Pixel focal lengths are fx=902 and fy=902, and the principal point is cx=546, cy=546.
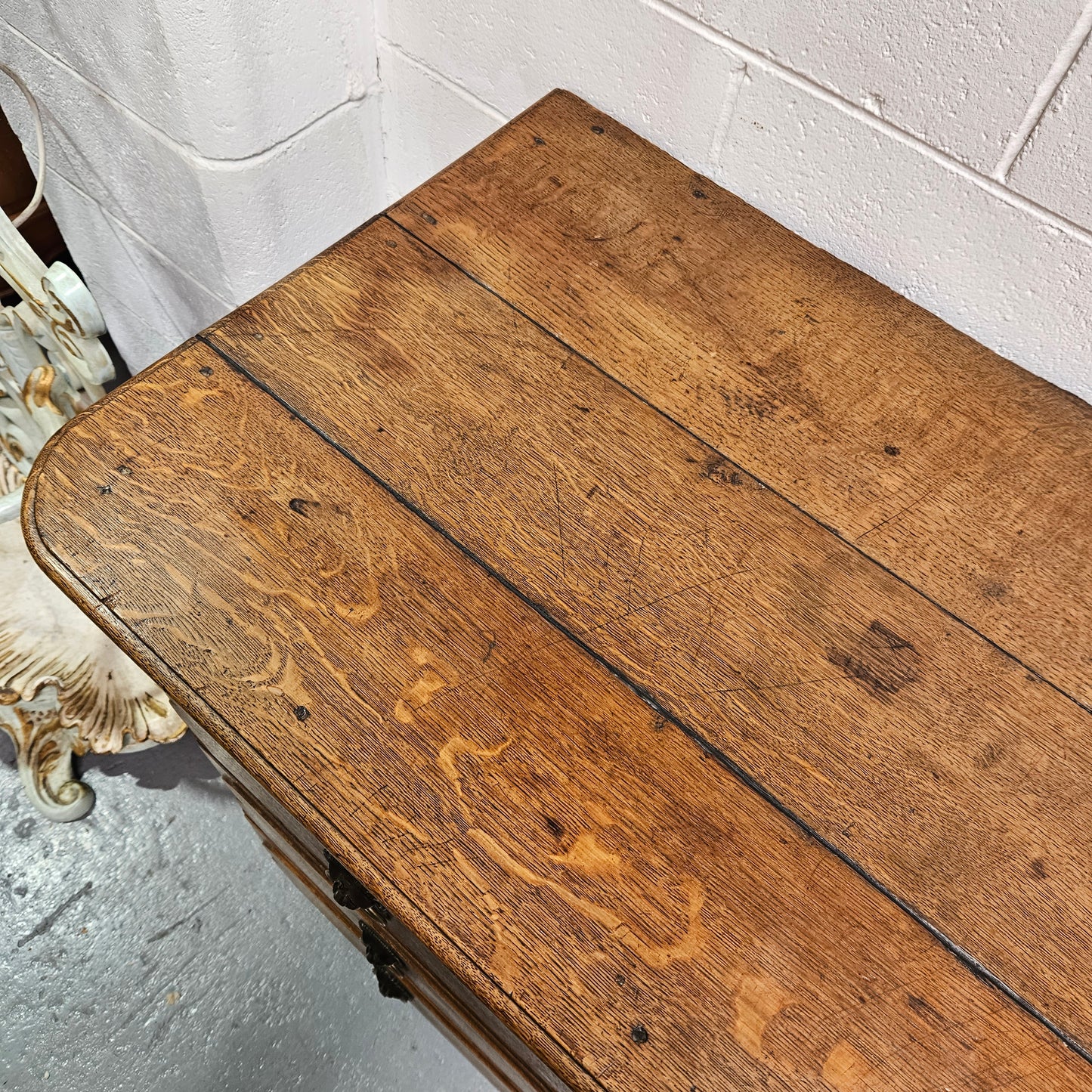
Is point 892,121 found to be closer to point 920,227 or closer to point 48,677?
point 920,227

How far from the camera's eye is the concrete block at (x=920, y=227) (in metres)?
Result: 0.74

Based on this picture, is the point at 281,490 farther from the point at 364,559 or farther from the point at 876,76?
the point at 876,76

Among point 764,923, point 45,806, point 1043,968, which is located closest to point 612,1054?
point 764,923

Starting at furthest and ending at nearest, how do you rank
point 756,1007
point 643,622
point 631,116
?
point 631,116
point 643,622
point 756,1007

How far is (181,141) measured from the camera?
1.04m

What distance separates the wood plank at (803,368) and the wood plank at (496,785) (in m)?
0.22

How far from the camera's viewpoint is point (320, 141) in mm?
1108

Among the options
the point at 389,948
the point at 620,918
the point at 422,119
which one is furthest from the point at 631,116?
the point at 389,948

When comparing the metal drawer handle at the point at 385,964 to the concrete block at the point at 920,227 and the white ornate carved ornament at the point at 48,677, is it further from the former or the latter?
the concrete block at the point at 920,227

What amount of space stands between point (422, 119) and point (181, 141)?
0.29m

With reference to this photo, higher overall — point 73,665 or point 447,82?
point 447,82

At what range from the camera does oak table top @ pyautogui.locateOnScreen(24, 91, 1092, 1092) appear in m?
0.50

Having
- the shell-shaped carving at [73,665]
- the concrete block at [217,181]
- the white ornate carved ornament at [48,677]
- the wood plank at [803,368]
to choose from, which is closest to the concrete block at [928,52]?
the wood plank at [803,368]

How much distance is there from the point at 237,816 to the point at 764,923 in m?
1.08
